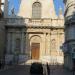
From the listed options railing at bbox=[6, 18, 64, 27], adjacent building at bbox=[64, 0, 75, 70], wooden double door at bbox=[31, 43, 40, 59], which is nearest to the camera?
adjacent building at bbox=[64, 0, 75, 70]

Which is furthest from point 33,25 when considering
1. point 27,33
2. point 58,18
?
point 58,18

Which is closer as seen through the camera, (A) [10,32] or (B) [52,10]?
(A) [10,32]

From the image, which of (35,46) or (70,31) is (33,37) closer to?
(35,46)

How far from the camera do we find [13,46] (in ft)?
188

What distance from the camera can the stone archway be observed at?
57.6 meters

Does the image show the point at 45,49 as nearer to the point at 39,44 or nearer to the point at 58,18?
the point at 39,44

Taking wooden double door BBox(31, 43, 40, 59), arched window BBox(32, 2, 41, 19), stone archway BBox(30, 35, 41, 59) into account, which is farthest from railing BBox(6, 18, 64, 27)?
wooden double door BBox(31, 43, 40, 59)

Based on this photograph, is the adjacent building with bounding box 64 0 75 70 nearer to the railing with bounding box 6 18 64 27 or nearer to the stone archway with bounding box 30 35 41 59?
the railing with bounding box 6 18 64 27

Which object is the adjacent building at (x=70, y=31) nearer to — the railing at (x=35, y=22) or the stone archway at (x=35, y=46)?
the railing at (x=35, y=22)

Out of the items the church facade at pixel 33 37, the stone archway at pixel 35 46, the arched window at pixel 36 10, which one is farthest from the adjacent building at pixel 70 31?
the arched window at pixel 36 10

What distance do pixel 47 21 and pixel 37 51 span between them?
20.4 ft

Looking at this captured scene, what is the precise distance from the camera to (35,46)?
58.0 metres

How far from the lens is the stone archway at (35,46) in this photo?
57625 millimetres

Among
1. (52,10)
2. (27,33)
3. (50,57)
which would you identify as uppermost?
(52,10)
